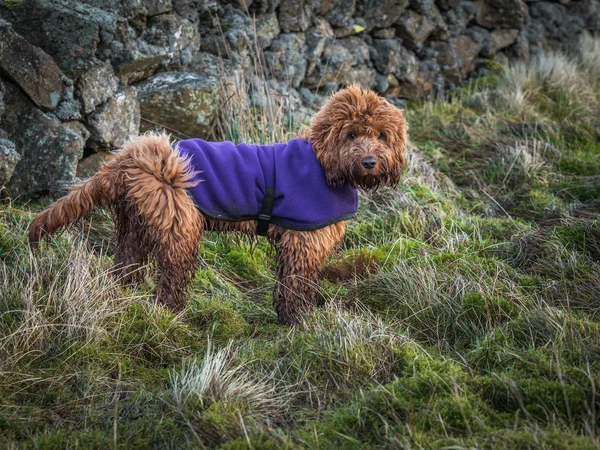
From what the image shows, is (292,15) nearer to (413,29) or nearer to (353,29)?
(353,29)

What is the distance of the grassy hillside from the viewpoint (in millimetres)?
2867

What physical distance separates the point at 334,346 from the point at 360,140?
133 cm

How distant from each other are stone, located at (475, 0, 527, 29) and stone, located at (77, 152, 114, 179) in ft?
25.1

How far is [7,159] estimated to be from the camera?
4613 mm

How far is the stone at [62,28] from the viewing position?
5.04 meters

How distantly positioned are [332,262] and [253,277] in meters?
0.65

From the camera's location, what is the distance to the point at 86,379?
328 centimetres

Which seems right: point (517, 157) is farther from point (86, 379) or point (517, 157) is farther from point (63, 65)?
point (86, 379)

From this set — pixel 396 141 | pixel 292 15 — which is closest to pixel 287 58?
pixel 292 15

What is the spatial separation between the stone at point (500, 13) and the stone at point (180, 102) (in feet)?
21.0

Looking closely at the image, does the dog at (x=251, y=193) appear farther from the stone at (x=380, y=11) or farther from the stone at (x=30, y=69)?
the stone at (x=380, y=11)

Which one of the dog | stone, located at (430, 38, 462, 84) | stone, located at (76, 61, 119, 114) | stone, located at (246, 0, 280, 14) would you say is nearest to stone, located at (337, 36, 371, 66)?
stone, located at (246, 0, 280, 14)

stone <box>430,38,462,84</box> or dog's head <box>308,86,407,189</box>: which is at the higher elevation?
dog's head <box>308,86,407,189</box>

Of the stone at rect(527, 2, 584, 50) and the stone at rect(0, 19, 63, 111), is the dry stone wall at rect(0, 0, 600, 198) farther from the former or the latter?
the stone at rect(527, 2, 584, 50)
